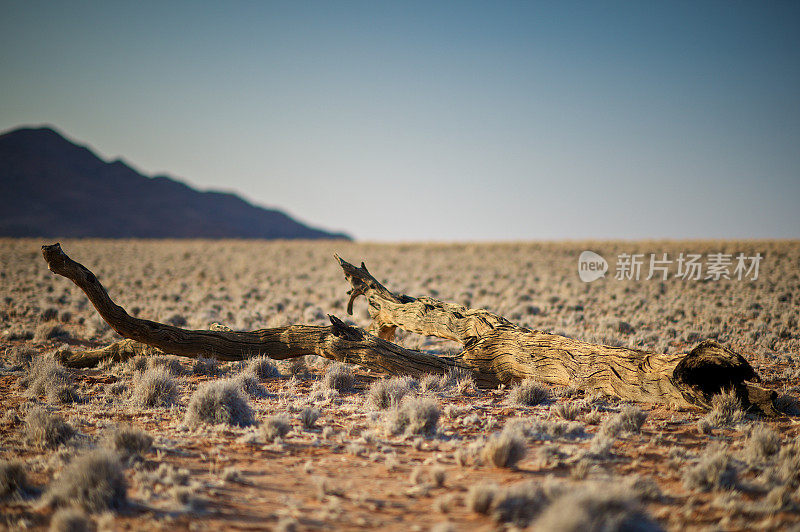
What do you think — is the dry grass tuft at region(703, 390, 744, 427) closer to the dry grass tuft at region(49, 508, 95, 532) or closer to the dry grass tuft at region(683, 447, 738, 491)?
the dry grass tuft at region(683, 447, 738, 491)

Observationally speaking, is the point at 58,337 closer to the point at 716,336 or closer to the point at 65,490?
the point at 65,490

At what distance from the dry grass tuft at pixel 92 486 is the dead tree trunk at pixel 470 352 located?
4.28 metres

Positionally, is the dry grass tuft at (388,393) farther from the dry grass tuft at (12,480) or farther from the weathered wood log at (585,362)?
the dry grass tuft at (12,480)

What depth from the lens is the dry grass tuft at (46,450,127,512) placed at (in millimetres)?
3756

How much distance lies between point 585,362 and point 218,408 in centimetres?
540

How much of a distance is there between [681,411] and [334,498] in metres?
5.34

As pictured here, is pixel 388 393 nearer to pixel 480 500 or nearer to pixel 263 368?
pixel 263 368

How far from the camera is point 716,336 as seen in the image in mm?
12938

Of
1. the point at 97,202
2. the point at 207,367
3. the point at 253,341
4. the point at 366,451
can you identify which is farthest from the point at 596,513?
the point at 97,202

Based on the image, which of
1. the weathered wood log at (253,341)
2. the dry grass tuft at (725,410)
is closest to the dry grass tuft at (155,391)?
the weathered wood log at (253,341)

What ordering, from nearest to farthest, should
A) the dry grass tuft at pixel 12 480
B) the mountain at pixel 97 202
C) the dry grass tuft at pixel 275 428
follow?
the dry grass tuft at pixel 12 480, the dry grass tuft at pixel 275 428, the mountain at pixel 97 202

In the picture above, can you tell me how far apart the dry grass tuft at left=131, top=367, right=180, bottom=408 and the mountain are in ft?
378

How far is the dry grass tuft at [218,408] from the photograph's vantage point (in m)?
5.96

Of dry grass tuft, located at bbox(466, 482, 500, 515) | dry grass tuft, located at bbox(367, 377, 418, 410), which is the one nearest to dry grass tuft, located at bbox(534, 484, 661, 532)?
dry grass tuft, located at bbox(466, 482, 500, 515)
